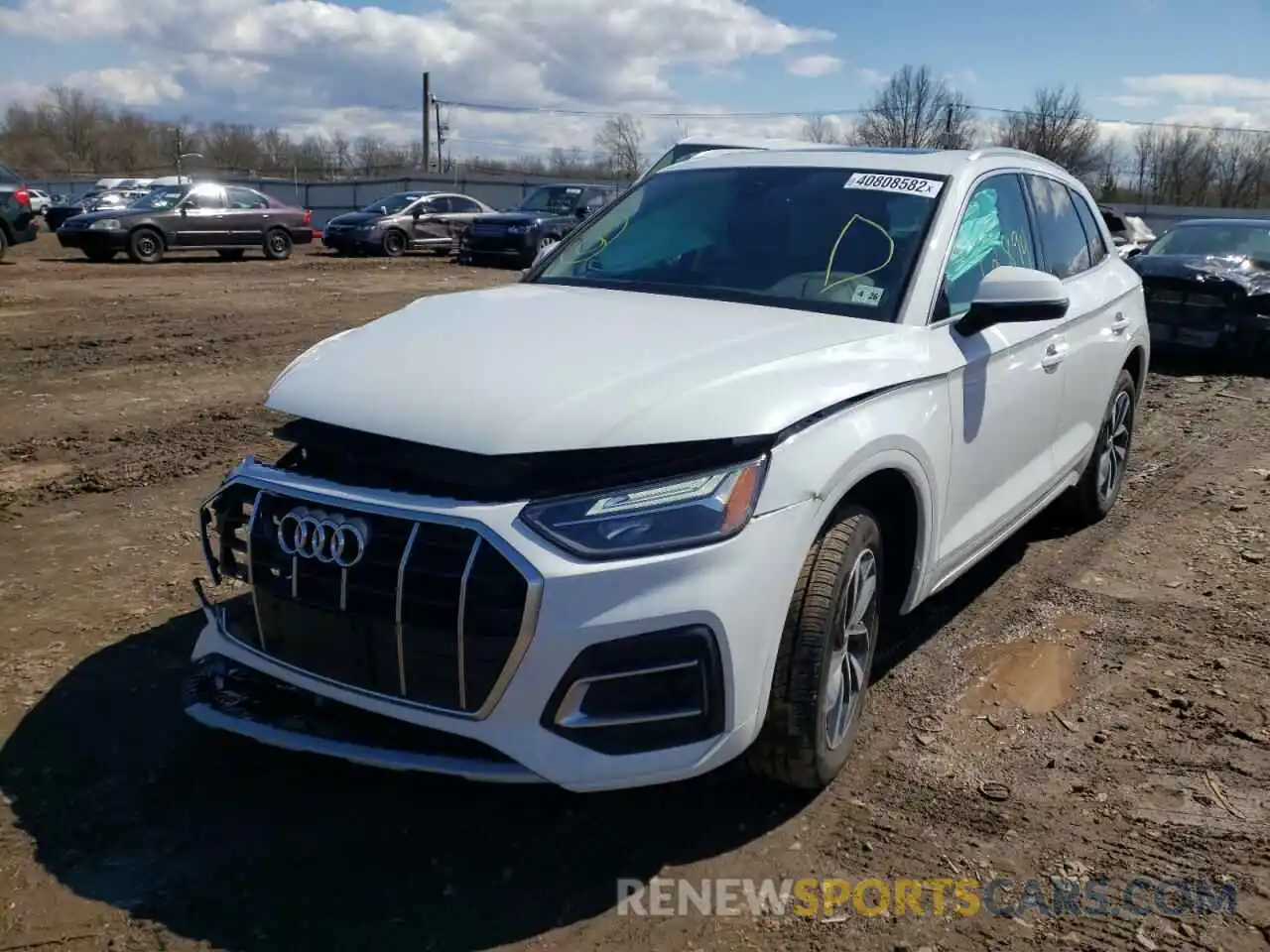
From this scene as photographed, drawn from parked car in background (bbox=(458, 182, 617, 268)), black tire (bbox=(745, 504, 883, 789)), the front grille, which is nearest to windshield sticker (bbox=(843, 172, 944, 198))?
black tire (bbox=(745, 504, 883, 789))

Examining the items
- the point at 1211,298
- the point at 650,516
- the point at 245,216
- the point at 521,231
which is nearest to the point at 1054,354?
the point at 650,516

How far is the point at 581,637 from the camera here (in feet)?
8.36

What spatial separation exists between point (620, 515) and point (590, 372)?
484 millimetres

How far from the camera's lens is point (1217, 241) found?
11.6 m

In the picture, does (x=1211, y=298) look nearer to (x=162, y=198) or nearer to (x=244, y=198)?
(x=244, y=198)

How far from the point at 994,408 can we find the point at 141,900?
9.97 feet

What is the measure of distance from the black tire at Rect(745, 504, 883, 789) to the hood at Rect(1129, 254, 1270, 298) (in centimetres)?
912

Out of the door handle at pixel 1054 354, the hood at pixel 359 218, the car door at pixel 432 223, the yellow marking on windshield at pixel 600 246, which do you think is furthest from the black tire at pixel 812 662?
the car door at pixel 432 223

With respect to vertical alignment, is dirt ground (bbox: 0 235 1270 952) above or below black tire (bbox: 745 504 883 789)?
below

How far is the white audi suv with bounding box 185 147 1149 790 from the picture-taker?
2598mm

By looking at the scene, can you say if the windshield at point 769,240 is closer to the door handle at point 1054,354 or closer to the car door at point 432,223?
the door handle at point 1054,354

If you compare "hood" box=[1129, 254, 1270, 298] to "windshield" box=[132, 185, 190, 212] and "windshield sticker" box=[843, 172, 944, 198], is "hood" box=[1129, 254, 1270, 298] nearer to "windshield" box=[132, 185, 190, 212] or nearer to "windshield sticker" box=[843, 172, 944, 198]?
"windshield sticker" box=[843, 172, 944, 198]

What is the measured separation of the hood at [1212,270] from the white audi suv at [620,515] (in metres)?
8.04

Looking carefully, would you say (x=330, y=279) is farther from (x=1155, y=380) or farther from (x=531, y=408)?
(x=531, y=408)
